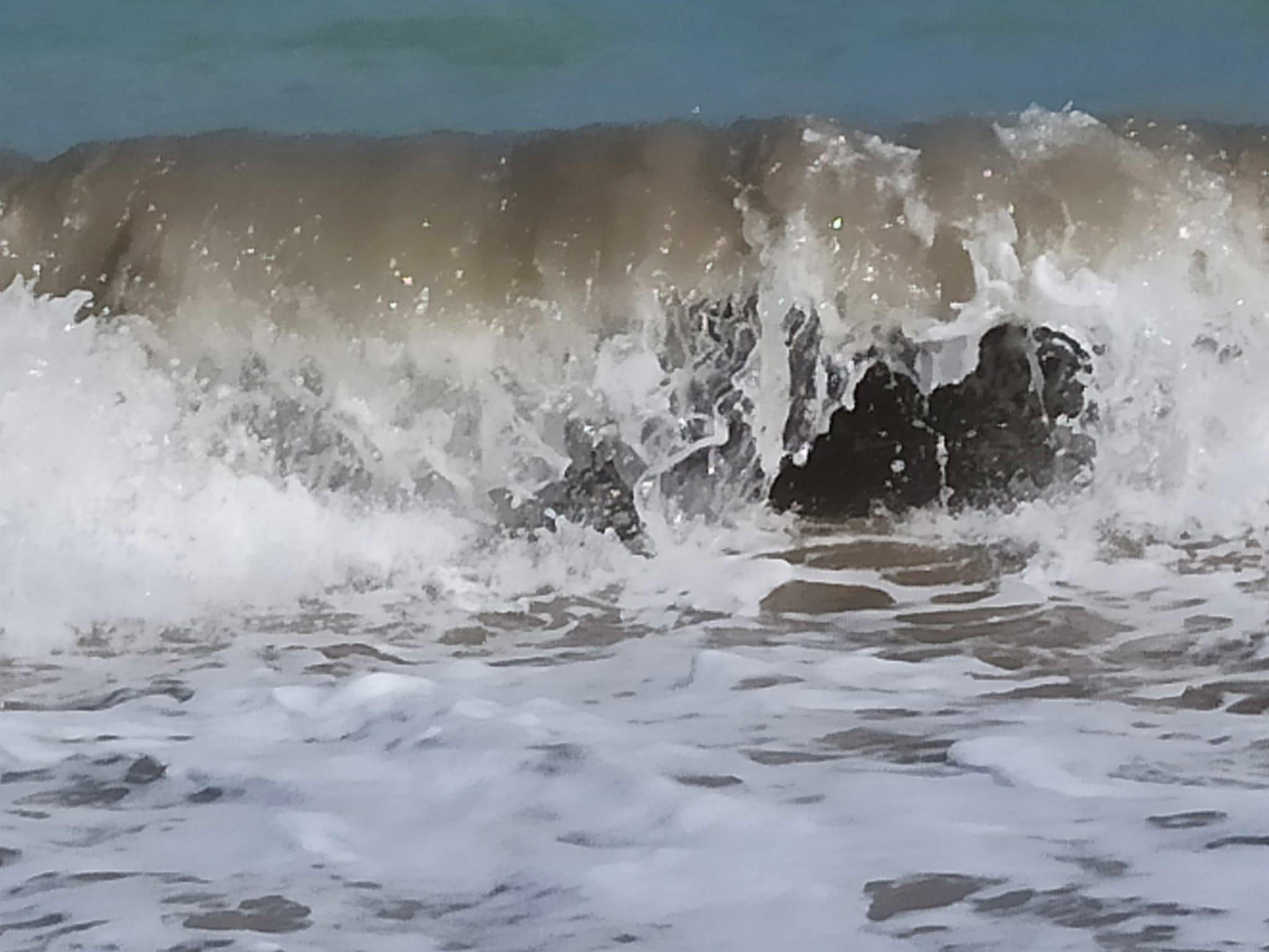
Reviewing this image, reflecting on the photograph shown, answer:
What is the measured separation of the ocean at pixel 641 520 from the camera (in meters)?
2.36

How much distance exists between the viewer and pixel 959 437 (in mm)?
4902

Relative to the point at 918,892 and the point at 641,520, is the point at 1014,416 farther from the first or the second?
the point at 918,892

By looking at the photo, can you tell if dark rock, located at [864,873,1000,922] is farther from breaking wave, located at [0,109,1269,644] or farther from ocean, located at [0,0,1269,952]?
breaking wave, located at [0,109,1269,644]

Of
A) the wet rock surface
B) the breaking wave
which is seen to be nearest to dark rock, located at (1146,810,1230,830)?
the breaking wave

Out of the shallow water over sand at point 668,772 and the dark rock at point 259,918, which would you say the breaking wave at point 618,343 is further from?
the dark rock at point 259,918

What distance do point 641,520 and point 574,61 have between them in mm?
3475

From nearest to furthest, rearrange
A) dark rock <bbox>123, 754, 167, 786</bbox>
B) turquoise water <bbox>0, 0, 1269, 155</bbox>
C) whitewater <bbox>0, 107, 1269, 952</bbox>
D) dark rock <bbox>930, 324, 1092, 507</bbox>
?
1. whitewater <bbox>0, 107, 1269, 952</bbox>
2. dark rock <bbox>123, 754, 167, 786</bbox>
3. dark rock <bbox>930, 324, 1092, 507</bbox>
4. turquoise water <bbox>0, 0, 1269, 155</bbox>

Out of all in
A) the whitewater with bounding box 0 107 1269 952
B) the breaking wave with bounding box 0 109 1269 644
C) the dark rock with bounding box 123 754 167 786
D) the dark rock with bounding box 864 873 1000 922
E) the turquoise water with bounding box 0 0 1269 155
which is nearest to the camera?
the dark rock with bounding box 864 873 1000 922

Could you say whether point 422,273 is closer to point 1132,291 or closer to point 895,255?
point 895,255

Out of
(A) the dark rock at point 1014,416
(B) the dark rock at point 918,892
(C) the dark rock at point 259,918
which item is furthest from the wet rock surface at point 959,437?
(C) the dark rock at point 259,918

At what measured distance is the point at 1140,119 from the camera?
5.27m

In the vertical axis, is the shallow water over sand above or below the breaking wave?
below

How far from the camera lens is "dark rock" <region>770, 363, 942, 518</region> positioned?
484 centimetres

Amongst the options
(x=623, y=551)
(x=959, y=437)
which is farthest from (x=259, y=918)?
(x=959, y=437)
